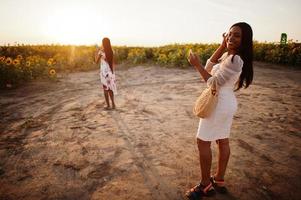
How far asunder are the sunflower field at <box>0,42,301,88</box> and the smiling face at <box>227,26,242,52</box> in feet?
29.9

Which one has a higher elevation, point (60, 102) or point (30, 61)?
point (30, 61)

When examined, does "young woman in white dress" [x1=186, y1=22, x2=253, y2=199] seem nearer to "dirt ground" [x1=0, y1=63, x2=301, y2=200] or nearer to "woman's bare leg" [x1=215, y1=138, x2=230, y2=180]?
"woman's bare leg" [x1=215, y1=138, x2=230, y2=180]

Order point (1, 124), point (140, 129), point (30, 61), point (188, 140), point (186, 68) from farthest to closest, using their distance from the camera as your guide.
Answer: point (186, 68), point (30, 61), point (1, 124), point (140, 129), point (188, 140)

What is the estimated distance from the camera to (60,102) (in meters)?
7.37

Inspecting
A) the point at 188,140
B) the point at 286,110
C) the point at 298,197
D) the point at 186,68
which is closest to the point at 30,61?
the point at 186,68

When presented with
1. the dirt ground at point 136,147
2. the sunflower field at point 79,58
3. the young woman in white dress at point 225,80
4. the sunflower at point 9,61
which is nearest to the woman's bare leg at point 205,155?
the young woman in white dress at point 225,80

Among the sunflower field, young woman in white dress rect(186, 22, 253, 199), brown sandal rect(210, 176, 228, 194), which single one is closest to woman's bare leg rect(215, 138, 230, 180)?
young woman in white dress rect(186, 22, 253, 199)

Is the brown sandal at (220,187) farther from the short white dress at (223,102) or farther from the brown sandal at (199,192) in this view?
the short white dress at (223,102)

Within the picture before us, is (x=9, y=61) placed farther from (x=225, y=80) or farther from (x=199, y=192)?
(x=225, y=80)

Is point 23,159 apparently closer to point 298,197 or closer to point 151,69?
point 298,197

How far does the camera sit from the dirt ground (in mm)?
3125

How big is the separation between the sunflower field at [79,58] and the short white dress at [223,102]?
895cm

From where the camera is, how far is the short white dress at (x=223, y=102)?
2348 mm

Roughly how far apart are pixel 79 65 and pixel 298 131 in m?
12.8
